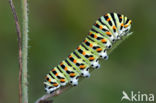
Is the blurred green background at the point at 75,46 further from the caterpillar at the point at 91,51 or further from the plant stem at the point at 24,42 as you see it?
the plant stem at the point at 24,42

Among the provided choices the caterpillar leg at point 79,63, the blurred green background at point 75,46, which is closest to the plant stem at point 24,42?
the caterpillar leg at point 79,63

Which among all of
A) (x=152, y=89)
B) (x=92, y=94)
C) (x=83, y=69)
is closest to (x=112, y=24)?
(x=83, y=69)

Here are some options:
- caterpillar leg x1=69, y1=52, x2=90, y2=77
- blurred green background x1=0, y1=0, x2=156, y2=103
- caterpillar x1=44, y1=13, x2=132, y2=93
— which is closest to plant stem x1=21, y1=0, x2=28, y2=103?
caterpillar x1=44, y1=13, x2=132, y2=93

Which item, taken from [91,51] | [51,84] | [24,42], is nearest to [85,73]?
[91,51]

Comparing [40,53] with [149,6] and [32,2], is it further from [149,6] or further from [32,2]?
[149,6]

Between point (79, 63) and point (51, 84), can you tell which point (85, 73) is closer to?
point (79, 63)

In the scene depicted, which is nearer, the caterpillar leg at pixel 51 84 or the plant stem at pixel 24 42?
the plant stem at pixel 24 42
